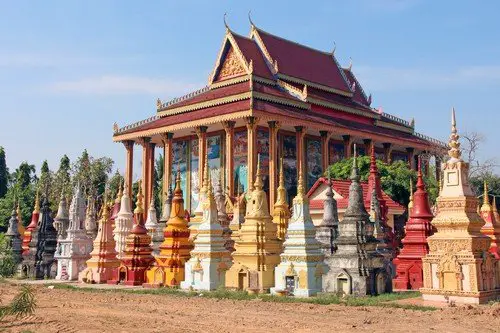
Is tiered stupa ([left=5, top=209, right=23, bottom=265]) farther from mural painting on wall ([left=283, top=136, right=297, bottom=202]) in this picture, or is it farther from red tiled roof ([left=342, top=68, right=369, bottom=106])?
red tiled roof ([left=342, top=68, right=369, bottom=106])

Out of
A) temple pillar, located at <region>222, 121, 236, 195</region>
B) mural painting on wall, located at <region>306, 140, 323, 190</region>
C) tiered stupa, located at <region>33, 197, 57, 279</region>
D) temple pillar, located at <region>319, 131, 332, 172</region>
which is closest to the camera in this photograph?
tiered stupa, located at <region>33, 197, 57, 279</region>

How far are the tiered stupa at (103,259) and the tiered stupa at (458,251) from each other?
11303mm

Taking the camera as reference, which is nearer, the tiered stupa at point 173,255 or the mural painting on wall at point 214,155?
the tiered stupa at point 173,255

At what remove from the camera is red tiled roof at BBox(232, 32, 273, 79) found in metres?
35.7

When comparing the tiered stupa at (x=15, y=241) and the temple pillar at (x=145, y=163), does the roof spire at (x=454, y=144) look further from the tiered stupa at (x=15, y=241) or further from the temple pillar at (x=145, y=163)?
the temple pillar at (x=145, y=163)

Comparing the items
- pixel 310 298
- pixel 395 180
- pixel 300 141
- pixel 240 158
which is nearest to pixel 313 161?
pixel 300 141

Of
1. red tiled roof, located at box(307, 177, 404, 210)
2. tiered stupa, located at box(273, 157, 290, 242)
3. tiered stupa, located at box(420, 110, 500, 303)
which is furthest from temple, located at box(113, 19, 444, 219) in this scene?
tiered stupa, located at box(420, 110, 500, 303)

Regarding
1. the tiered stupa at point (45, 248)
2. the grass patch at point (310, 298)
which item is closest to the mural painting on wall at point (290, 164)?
the tiered stupa at point (45, 248)

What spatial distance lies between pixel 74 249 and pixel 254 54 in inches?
785

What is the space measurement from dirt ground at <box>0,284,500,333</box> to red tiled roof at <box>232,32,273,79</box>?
24652 mm

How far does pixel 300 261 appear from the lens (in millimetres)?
13633

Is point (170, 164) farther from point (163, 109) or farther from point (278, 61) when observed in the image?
point (278, 61)

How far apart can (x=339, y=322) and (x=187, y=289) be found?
7.14 metres

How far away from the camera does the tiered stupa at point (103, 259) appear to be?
1941cm
